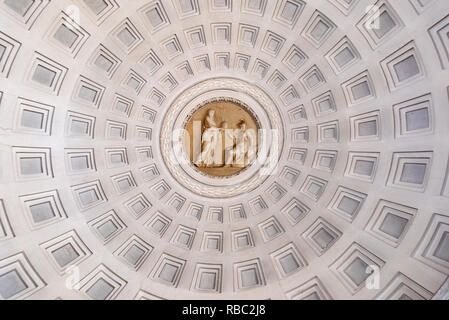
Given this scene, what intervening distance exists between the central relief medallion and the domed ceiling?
59mm

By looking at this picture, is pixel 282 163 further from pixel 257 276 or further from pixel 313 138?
pixel 257 276

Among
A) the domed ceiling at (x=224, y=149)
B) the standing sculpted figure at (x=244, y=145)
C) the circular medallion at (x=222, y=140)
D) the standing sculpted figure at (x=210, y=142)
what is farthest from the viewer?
the standing sculpted figure at (x=244, y=145)

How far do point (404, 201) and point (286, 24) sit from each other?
24.0 ft

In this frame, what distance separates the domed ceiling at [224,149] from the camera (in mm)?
10078

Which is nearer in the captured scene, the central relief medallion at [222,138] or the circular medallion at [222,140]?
the circular medallion at [222,140]

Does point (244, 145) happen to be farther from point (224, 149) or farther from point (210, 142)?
point (210, 142)

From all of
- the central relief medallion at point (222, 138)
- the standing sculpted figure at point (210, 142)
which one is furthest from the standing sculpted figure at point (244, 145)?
the standing sculpted figure at point (210, 142)

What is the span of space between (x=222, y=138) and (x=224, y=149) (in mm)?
469

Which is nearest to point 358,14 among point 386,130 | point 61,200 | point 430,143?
point 386,130

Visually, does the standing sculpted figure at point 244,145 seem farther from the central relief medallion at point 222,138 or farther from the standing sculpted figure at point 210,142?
the standing sculpted figure at point 210,142

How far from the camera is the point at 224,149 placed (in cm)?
1330

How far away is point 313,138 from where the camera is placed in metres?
12.4

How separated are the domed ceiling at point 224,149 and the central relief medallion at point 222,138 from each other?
0.19ft

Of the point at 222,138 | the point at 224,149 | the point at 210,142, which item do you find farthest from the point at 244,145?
the point at 210,142
